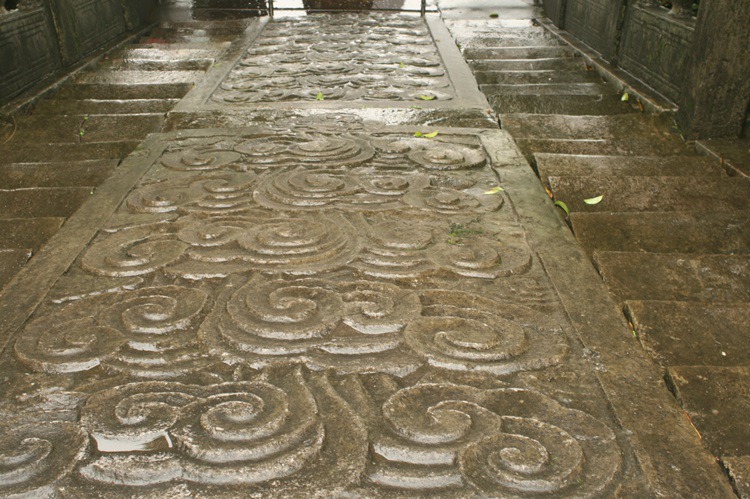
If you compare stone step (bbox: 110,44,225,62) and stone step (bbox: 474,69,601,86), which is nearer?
stone step (bbox: 474,69,601,86)

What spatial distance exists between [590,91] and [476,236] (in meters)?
2.81

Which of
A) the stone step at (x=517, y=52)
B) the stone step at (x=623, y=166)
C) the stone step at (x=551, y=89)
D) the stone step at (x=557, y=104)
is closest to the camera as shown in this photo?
the stone step at (x=623, y=166)

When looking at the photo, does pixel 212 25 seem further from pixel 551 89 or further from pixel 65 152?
pixel 551 89

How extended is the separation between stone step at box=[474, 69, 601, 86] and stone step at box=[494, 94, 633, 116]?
48 cm

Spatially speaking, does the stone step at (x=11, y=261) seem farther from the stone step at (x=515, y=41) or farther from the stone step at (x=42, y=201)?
the stone step at (x=515, y=41)

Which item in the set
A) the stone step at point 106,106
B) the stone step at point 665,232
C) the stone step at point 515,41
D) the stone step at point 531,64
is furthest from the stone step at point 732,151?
the stone step at point 106,106

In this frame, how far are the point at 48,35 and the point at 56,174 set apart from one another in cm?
236

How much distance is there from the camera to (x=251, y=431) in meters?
1.34

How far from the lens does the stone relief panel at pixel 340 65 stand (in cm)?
415

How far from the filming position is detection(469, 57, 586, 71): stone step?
5.25 m

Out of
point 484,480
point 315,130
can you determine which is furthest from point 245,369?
point 315,130

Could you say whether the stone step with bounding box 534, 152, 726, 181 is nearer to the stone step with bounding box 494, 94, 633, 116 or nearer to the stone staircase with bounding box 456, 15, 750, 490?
the stone staircase with bounding box 456, 15, 750, 490

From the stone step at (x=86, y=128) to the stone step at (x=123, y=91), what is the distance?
56 centimetres

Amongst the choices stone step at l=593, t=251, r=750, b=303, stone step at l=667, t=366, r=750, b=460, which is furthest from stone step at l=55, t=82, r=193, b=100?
stone step at l=667, t=366, r=750, b=460
